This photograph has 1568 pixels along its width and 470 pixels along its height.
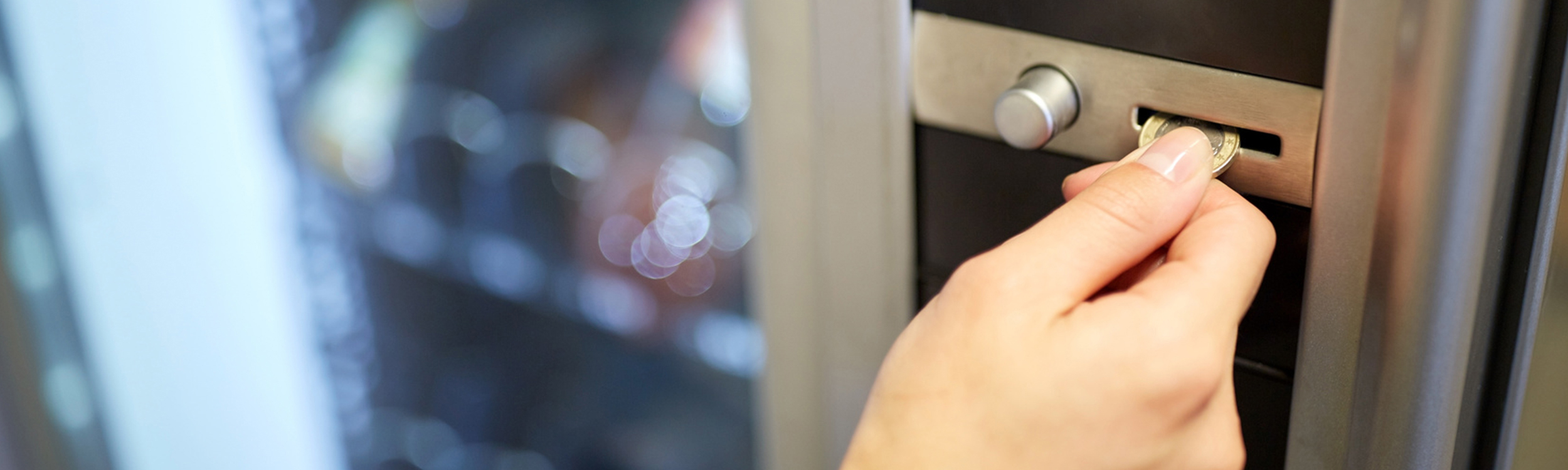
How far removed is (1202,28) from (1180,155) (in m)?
0.04

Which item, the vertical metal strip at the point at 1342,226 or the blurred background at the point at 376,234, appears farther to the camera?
the blurred background at the point at 376,234

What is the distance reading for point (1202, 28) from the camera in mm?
384

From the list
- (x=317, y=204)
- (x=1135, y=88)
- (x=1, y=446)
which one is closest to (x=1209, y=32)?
(x=1135, y=88)

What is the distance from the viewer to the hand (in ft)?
1.21

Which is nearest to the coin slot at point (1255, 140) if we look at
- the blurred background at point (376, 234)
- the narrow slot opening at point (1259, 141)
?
the narrow slot opening at point (1259, 141)

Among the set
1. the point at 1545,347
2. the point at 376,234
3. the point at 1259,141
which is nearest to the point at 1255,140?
the point at 1259,141

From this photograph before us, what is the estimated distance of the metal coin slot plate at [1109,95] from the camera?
0.38m

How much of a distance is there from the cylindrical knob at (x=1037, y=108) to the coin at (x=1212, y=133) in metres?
0.03

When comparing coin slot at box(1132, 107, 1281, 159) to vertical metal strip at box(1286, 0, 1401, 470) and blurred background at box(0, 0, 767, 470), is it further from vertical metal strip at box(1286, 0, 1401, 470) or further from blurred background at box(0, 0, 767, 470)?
blurred background at box(0, 0, 767, 470)

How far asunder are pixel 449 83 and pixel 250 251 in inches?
12.6

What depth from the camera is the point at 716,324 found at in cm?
98

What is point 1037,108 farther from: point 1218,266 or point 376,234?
point 376,234

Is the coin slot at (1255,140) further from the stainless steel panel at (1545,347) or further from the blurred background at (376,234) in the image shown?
the blurred background at (376,234)

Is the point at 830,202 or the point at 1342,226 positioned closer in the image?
the point at 1342,226
